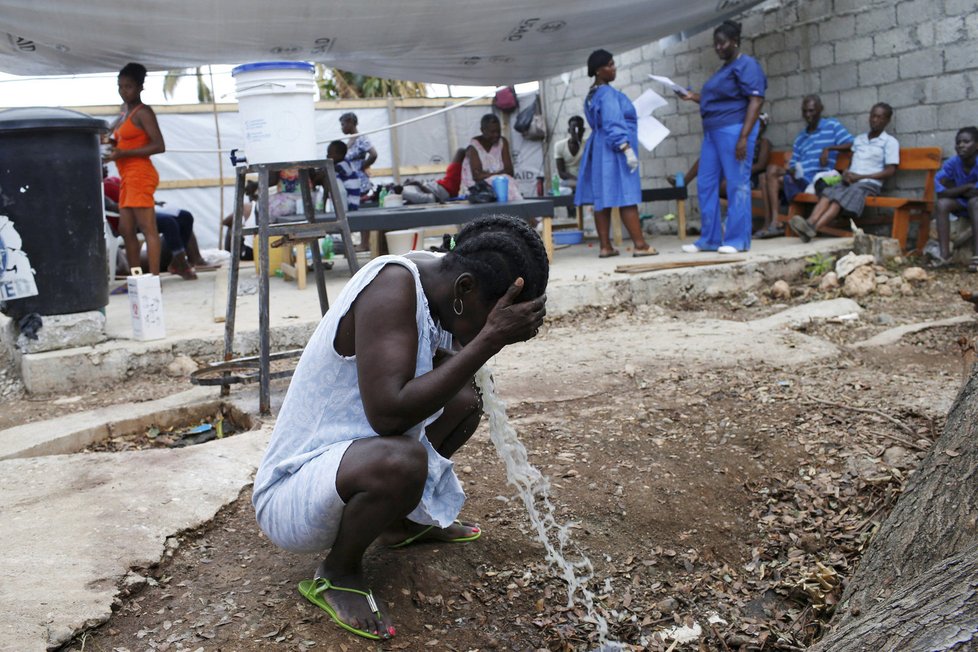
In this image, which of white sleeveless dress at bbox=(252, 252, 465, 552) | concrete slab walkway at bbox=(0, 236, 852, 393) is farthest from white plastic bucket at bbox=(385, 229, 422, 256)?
white sleeveless dress at bbox=(252, 252, 465, 552)

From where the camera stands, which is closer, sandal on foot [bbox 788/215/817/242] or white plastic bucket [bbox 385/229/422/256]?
white plastic bucket [bbox 385/229/422/256]

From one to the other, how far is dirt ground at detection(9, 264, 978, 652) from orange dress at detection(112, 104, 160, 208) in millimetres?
3511

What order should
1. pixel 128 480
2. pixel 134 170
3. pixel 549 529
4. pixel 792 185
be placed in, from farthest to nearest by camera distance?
pixel 792 185
pixel 134 170
pixel 128 480
pixel 549 529

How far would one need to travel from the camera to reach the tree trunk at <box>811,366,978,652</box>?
59.8 inches

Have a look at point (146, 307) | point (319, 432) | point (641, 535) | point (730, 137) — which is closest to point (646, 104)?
point (730, 137)

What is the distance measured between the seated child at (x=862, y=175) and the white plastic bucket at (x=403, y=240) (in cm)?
325

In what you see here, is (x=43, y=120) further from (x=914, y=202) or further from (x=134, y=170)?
(x=914, y=202)

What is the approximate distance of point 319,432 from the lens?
2121 millimetres

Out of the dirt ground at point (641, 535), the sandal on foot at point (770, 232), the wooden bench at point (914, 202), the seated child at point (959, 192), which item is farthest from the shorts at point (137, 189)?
the seated child at point (959, 192)

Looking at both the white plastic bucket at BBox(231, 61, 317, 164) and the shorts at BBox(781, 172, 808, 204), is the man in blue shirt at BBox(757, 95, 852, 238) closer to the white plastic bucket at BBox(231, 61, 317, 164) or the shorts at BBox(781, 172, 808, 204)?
the shorts at BBox(781, 172, 808, 204)

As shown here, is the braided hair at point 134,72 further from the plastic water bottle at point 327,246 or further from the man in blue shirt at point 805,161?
the man in blue shirt at point 805,161

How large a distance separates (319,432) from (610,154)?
5.50 metres

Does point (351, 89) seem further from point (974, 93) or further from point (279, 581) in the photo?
point (279, 581)

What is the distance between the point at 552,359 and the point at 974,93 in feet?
14.5
